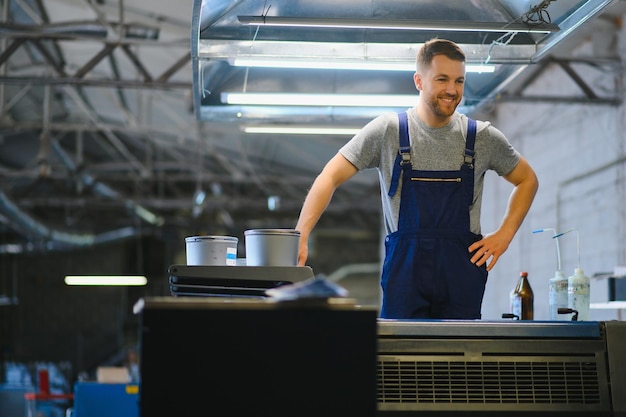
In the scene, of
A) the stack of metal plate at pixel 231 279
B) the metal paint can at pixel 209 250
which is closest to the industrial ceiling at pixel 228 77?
the metal paint can at pixel 209 250

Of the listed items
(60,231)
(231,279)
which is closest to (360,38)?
(231,279)

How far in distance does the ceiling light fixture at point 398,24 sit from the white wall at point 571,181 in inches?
156

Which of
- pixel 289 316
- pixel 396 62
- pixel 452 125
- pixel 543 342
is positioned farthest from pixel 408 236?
pixel 396 62

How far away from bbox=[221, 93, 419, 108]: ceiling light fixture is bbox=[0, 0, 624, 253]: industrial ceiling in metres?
0.02

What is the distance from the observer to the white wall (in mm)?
7754

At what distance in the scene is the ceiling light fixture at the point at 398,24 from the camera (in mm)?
3689

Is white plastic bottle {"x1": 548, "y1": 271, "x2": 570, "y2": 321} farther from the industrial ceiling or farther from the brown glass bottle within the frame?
the industrial ceiling

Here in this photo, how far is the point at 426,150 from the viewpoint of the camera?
9.48ft

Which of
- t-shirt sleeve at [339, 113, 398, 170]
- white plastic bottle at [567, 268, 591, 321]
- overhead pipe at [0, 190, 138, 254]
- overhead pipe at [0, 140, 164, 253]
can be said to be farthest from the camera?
overhead pipe at [0, 190, 138, 254]

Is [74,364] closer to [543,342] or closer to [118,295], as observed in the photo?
[118,295]

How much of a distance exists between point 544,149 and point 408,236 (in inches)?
267

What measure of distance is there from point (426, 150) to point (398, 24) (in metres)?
1.01

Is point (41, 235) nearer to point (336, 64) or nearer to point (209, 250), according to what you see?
point (336, 64)

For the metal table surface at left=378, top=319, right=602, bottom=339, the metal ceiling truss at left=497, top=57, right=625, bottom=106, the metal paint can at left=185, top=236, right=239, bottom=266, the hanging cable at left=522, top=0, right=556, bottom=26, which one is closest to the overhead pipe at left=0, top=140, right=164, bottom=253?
the metal ceiling truss at left=497, top=57, right=625, bottom=106
